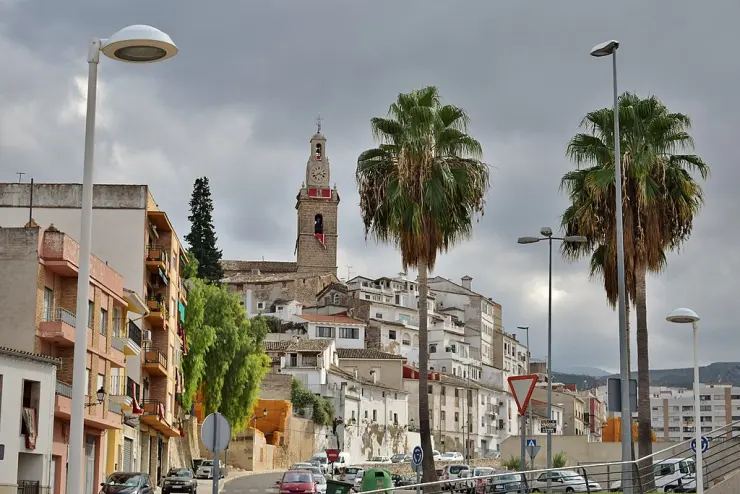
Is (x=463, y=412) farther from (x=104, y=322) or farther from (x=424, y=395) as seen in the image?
(x=424, y=395)

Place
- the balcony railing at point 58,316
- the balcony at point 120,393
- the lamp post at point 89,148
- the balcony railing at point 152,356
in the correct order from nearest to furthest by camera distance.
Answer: the lamp post at point 89,148 < the balcony railing at point 58,316 < the balcony at point 120,393 < the balcony railing at point 152,356

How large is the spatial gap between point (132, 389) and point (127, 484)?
74.7 ft

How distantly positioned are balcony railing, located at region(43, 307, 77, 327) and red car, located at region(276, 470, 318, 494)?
11.4m

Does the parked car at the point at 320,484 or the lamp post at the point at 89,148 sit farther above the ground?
the lamp post at the point at 89,148

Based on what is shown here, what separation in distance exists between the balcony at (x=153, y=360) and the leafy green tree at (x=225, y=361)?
34.8ft

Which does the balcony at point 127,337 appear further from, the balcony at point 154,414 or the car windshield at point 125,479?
the car windshield at point 125,479

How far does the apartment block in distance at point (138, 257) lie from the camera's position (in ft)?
206

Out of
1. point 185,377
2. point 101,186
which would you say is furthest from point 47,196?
point 185,377

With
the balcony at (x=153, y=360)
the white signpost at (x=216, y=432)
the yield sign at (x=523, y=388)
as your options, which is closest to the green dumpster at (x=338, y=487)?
the yield sign at (x=523, y=388)

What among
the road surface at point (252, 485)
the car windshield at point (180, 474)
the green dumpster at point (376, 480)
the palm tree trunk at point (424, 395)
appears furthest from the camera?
the road surface at point (252, 485)

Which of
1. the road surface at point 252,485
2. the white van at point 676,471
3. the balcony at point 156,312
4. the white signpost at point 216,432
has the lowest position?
the road surface at point 252,485

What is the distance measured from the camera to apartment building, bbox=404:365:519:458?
145 m

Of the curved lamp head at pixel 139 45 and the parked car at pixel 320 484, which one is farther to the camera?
the parked car at pixel 320 484

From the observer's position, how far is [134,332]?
62.0 meters
